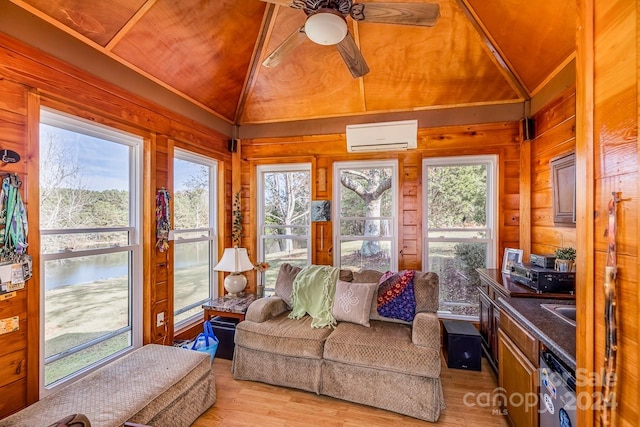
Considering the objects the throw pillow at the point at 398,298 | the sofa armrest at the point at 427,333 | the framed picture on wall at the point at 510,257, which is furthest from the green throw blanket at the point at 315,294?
the framed picture on wall at the point at 510,257

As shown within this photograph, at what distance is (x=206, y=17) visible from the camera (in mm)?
2555

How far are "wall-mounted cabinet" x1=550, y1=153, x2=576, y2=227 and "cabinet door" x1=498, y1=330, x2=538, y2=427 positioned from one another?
114cm

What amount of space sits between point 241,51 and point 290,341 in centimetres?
296

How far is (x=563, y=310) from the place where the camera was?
177cm

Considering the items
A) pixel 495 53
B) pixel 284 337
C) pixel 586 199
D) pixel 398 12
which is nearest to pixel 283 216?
pixel 284 337

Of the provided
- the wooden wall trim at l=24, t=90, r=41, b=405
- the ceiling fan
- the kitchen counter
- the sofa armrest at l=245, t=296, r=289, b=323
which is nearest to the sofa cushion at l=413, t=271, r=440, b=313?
the kitchen counter

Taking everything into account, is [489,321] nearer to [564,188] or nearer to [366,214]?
[564,188]

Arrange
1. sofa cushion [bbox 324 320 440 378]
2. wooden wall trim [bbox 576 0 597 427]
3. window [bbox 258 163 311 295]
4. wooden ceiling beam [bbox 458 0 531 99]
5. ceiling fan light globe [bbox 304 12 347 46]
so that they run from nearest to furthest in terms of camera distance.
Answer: wooden wall trim [bbox 576 0 597 427]
ceiling fan light globe [bbox 304 12 347 46]
sofa cushion [bbox 324 320 440 378]
wooden ceiling beam [bbox 458 0 531 99]
window [bbox 258 163 311 295]

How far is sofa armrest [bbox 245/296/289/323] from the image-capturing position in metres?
2.73

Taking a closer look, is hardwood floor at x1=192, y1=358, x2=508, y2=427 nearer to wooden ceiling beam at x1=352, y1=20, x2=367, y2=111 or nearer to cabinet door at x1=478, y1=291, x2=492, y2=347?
cabinet door at x1=478, y1=291, x2=492, y2=347

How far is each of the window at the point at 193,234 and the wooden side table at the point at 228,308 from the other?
1.25ft

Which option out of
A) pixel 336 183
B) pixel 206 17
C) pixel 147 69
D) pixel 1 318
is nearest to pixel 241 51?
pixel 206 17

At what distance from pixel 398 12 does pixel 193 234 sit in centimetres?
304

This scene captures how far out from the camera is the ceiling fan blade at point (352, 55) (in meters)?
1.92
